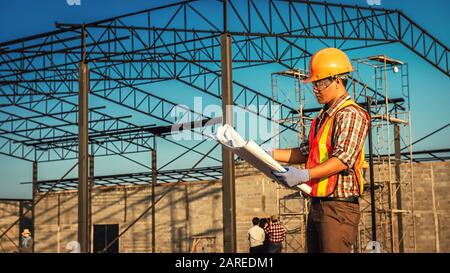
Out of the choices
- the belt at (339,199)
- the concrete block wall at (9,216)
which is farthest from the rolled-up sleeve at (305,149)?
the concrete block wall at (9,216)

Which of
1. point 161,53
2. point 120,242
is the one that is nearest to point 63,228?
point 120,242

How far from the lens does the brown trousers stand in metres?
4.20

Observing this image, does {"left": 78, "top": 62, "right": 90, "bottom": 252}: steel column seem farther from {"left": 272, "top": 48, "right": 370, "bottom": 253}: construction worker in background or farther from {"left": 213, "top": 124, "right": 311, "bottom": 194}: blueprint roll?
{"left": 213, "top": 124, "right": 311, "bottom": 194}: blueprint roll

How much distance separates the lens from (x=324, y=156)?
433 centimetres

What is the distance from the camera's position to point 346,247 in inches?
167

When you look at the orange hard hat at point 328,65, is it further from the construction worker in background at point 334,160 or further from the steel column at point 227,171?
the steel column at point 227,171

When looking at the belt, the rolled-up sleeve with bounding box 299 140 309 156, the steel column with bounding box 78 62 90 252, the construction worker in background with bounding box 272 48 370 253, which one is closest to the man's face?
the construction worker in background with bounding box 272 48 370 253

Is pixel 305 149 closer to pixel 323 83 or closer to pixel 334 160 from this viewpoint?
pixel 323 83

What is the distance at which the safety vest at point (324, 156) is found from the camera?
425 cm

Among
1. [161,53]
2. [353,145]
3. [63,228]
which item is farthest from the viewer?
[63,228]

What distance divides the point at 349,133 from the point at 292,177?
457 millimetres

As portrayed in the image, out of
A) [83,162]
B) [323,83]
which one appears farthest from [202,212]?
[323,83]

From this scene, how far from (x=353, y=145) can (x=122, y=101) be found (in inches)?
1045

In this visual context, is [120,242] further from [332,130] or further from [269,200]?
[332,130]
